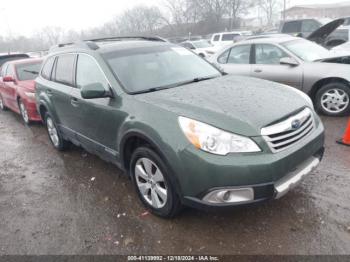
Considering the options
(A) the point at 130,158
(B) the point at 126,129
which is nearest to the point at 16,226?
(A) the point at 130,158

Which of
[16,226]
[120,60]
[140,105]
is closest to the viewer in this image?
[140,105]

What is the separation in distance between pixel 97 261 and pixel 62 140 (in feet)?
8.97

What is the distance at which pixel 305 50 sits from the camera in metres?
6.05

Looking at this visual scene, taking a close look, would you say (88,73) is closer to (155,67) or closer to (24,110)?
(155,67)

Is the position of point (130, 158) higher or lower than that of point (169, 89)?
lower

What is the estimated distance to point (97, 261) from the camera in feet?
8.13

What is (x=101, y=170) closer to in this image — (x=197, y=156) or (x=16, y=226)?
(x=16, y=226)

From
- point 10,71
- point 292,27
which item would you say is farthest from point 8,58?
point 292,27

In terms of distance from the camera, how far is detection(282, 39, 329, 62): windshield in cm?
582

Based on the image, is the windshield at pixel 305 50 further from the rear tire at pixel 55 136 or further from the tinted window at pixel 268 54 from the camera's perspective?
the rear tire at pixel 55 136

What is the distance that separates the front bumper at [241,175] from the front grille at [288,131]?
67 millimetres

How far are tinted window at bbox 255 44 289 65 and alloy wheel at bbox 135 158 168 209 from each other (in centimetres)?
433

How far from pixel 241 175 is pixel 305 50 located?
490 cm

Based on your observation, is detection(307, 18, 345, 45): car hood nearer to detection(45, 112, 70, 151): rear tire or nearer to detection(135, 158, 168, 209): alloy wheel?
detection(45, 112, 70, 151): rear tire
